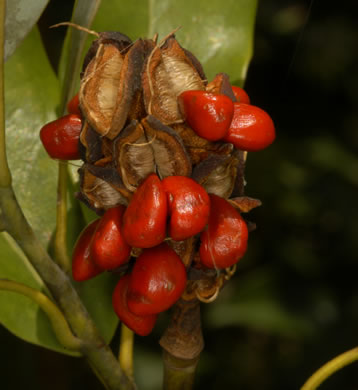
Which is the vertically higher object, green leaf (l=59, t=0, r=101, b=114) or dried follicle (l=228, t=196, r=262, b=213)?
green leaf (l=59, t=0, r=101, b=114)

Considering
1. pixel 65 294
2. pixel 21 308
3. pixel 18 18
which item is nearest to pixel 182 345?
pixel 65 294

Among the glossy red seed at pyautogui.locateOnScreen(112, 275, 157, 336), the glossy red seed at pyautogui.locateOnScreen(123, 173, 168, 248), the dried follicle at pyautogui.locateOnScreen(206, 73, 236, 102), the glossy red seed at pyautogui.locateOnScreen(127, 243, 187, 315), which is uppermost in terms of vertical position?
the dried follicle at pyautogui.locateOnScreen(206, 73, 236, 102)

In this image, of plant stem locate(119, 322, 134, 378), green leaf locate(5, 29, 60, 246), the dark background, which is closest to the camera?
plant stem locate(119, 322, 134, 378)

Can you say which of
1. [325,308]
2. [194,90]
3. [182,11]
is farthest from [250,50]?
[325,308]

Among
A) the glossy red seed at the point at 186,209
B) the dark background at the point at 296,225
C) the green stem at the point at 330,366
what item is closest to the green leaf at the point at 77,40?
the glossy red seed at the point at 186,209

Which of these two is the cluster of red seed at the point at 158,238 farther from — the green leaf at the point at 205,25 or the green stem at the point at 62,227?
the green leaf at the point at 205,25

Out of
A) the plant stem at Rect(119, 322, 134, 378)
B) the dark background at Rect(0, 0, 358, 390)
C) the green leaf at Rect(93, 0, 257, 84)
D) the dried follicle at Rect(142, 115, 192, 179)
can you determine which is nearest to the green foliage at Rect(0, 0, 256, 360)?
the green leaf at Rect(93, 0, 257, 84)

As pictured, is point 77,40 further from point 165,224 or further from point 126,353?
point 126,353

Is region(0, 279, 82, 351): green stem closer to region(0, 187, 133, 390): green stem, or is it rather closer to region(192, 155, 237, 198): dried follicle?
region(0, 187, 133, 390): green stem
